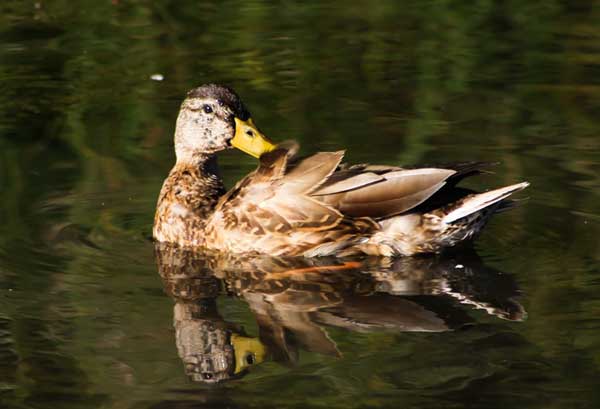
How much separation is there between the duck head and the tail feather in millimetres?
1358

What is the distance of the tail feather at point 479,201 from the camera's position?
773 centimetres

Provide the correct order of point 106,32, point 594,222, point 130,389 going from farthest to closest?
point 106,32 < point 594,222 < point 130,389

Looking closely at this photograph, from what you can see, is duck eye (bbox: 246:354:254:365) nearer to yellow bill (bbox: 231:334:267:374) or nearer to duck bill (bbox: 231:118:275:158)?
yellow bill (bbox: 231:334:267:374)

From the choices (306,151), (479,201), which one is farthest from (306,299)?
(306,151)

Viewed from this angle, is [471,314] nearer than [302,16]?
Yes

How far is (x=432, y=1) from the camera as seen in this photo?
1312 cm

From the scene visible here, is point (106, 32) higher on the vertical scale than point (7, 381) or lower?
higher

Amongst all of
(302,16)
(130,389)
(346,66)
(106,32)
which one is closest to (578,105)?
(346,66)

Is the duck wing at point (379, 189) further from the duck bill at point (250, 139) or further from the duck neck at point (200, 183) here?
the duck neck at point (200, 183)

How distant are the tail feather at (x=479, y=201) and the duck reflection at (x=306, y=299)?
282 mm

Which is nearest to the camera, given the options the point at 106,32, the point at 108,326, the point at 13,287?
the point at 108,326

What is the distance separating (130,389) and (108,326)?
81 cm

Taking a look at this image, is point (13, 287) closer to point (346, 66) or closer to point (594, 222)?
point (594, 222)

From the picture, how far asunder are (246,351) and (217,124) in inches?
100
